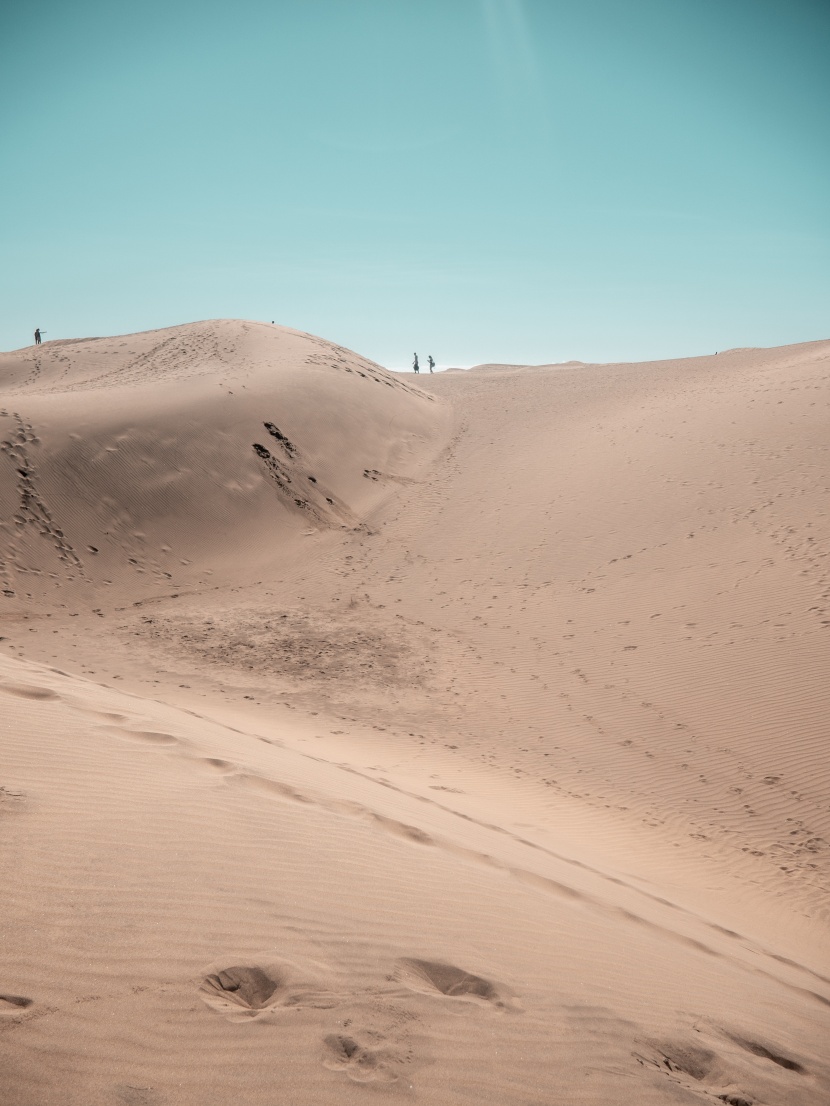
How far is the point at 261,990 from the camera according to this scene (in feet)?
10.1

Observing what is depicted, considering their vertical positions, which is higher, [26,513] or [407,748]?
[26,513]

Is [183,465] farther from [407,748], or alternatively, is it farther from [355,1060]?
[355,1060]

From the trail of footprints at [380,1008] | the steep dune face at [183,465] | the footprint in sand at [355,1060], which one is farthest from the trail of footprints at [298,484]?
the footprint in sand at [355,1060]

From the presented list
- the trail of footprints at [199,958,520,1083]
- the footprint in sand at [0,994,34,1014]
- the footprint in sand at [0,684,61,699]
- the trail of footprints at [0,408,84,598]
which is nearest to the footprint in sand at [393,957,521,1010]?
the trail of footprints at [199,958,520,1083]

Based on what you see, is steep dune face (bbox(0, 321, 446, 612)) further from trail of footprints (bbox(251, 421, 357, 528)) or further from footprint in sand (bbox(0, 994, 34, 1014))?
footprint in sand (bbox(0, 994, 34, 1014))

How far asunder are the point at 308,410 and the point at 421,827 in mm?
19691

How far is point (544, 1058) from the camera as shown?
10.0 feet

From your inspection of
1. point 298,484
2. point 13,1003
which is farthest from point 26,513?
point 13,1003

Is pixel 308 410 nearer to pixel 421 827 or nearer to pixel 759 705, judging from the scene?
pixel 759 705

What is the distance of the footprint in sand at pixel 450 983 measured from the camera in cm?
334

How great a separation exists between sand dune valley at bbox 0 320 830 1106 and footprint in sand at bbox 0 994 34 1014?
0.02 m

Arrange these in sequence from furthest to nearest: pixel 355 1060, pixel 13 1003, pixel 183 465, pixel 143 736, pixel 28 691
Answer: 1. pixel 183 465
2. pixel 28 691
3. pixel 143 736
4. pixel 355 1060
5. pixel 13 1003

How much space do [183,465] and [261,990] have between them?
1811 centimetres

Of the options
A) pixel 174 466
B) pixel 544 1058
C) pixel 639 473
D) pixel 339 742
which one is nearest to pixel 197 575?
pixel 174 466
